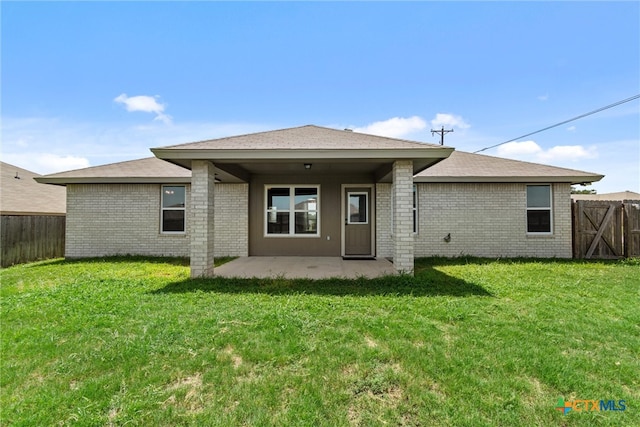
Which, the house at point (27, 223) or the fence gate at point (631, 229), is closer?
the fence gate at point (631, 229)

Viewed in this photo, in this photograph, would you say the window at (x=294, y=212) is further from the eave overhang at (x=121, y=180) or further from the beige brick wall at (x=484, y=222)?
the beige brick wall at (x=484, y=222)

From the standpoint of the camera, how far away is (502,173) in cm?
956

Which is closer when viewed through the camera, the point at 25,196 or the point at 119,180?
the point at 119,180

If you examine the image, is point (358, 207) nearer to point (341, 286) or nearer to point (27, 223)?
point (341, 286)

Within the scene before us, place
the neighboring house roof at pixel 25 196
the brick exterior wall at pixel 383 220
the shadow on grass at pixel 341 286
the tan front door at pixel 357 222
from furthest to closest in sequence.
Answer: the neighboring house roof at pixel 25 196 → the tan front door at pixel 357 222 → the brick exterior wall at pixel 383 220 → the shadow on grass at pixel 341 286

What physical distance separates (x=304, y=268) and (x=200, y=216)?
2.88 metres

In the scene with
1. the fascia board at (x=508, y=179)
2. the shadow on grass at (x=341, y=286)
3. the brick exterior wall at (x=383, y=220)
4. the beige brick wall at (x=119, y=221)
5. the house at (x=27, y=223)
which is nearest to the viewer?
the shadow on grass at (x=341, y=286)

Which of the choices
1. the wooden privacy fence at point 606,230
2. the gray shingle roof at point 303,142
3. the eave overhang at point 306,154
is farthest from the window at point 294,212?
the wooden privacy fence at point 606,230

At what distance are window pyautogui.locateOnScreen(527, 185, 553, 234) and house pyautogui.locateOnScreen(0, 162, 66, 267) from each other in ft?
54.9

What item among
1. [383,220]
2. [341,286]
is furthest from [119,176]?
[383,220]

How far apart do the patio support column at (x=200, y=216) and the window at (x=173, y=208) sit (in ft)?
13.9

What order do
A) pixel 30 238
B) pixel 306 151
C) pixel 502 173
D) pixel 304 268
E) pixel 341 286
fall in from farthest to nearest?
1. pixel 30 238
2. pixel 502 173
3. pixel 304 268
4. pixel 306 151
5. pixel 341 286

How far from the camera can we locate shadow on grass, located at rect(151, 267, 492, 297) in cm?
531

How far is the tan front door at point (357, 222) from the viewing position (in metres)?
9.77
